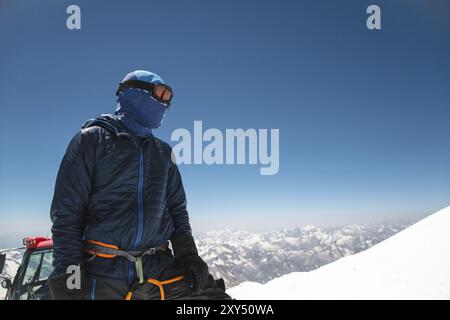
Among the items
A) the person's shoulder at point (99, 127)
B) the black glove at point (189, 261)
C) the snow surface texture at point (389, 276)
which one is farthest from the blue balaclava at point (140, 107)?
the snow surface texture at point (389, 276)

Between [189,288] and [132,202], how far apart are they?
0.88 metres

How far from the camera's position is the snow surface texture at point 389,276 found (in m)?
6.39

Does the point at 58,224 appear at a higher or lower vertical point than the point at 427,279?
higher

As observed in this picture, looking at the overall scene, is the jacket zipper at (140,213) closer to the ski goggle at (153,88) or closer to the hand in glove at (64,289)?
the hand in glove at (64,289)

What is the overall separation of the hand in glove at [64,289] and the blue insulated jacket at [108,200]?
6 centimetres

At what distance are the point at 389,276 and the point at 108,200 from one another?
743 centimetres

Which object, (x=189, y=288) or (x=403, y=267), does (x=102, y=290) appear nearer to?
(x=189, y=288)

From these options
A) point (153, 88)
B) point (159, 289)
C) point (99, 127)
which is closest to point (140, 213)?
point (159, 289)

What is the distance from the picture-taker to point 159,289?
240 cm

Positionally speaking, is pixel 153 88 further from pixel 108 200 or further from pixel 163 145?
pixel 108 200
